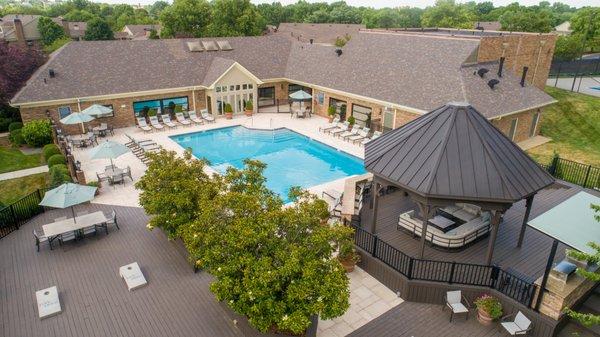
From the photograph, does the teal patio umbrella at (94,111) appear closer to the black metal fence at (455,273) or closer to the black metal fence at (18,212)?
the black metal fence at (18,212)

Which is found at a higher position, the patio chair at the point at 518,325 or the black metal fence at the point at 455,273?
the black metal fence at the point at 455,273

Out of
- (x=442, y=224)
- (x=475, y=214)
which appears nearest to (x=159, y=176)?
(x=442, y=224)

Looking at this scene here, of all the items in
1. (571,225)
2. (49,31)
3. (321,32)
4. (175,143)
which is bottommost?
(175,143)

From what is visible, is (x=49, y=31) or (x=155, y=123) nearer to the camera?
(x=155, y=123)

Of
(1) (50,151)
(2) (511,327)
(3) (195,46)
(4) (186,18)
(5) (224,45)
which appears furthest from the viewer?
(4) (186,18)

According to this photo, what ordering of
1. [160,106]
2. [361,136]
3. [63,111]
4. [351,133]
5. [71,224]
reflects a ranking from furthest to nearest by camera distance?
[160,106] → [351,133] → [361,136] → [63,111] → [71,224]

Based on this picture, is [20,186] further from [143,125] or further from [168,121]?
[168,121]

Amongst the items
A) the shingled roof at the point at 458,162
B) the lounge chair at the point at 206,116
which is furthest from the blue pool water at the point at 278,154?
the shingled roof at the point at 458,162

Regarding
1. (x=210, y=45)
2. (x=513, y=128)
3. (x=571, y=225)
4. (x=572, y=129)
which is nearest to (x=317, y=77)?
(x=210, y=45)
